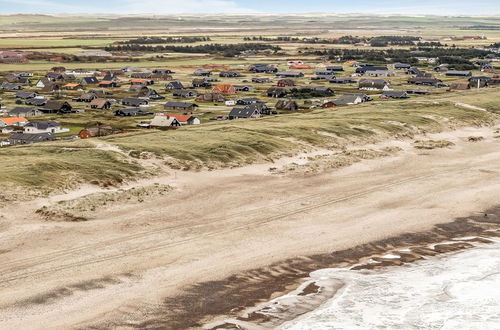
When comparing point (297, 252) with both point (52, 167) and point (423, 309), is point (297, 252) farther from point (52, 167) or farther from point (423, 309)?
point (52, 167)

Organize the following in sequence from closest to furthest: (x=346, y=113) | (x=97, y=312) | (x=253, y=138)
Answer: (x=97, y=312)
(x=253, y=138)
(x=346, y=113)

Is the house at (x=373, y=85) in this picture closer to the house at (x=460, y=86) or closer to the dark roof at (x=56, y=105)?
the house at (x=460, y=86)

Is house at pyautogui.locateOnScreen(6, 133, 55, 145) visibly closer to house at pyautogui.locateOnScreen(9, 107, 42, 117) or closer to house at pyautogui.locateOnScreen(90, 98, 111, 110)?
house at pyautogui.locateOnScreen(9, 107, 42, 117)

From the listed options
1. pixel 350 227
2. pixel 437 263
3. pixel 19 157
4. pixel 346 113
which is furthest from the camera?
pixel 346 113

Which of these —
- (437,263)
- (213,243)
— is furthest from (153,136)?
(437,263)

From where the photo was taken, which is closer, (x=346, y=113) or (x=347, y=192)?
(x=347, y=192)

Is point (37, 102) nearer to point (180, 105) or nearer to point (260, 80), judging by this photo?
point (180, 105)
